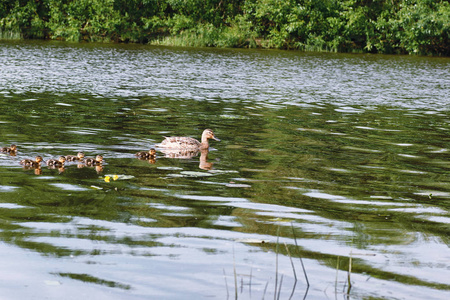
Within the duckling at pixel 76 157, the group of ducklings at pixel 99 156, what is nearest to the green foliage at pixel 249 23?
the group of ducklings at pixel 99 156

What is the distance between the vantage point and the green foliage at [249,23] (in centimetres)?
5716

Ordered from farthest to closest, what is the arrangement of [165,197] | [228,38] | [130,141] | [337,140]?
1. [228,38]
2. [337,140]
3. [130,141]
4. [165,197]

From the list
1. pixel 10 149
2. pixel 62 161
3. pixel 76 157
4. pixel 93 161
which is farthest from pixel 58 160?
pixel 10 149

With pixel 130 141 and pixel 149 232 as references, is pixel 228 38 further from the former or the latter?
pixel 149 232

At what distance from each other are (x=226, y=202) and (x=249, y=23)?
52.4m

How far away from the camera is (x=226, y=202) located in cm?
891

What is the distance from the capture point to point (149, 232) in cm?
732

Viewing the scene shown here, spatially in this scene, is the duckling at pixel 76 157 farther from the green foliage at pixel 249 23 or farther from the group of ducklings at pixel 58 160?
the green foliage at pixel 249 23

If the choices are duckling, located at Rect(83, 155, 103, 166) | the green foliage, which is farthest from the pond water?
the green foliage

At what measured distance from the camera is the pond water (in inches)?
237

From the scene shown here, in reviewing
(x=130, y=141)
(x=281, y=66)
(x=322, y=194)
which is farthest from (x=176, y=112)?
(x=281, y=66)

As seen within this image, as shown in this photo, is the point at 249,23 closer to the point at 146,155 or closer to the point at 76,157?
the point at 146,155

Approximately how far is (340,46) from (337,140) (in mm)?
45882

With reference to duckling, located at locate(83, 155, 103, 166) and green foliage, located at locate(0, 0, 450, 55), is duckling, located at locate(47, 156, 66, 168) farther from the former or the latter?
green foliage, located at locate(0, 0, 450, 55)
